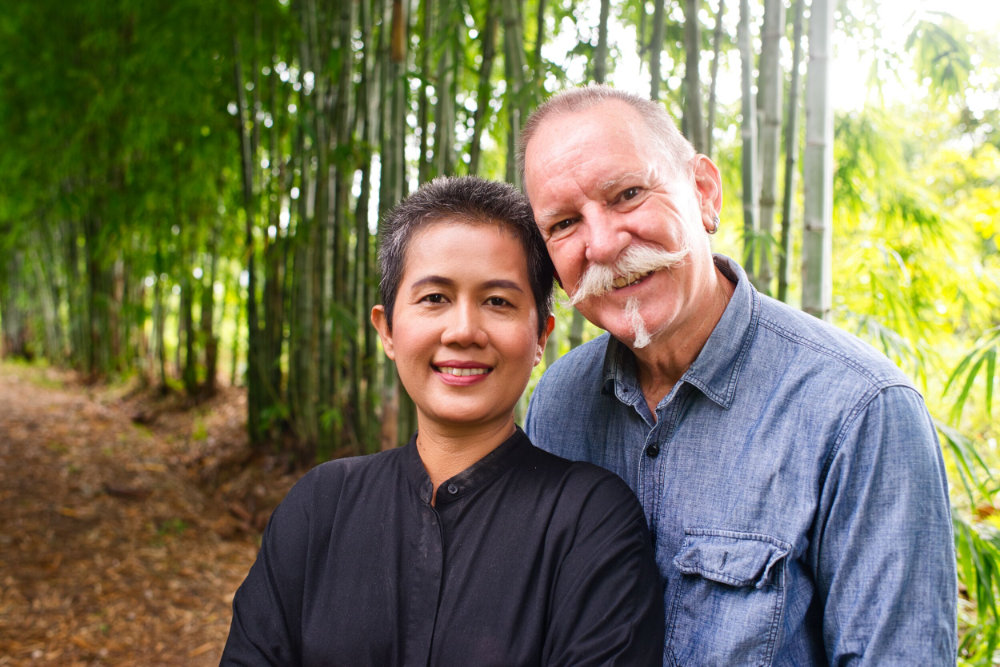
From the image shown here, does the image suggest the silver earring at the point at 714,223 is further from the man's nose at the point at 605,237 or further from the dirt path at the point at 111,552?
the dirt path at the point at 111,552

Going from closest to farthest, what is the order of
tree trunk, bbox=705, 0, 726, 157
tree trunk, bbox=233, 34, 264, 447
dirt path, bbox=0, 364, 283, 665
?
tree trunk, bbox=705, 0, 726, 157
dirt path, bbox=0, 364, 283, 665
tree trunk, bbox=233, 34, 264, 447

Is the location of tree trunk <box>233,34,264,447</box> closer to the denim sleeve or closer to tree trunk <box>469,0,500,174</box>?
tree trunk <box>469,0,500,174</box>

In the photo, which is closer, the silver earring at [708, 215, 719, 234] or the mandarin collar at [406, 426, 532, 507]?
the mandarin collar at [406, 426, 532, 507]

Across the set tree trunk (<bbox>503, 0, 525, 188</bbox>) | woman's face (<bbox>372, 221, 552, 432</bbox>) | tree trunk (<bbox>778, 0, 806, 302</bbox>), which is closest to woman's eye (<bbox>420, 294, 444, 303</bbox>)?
woman's face (<bbox>372, 221, 552, 432</bbox>)

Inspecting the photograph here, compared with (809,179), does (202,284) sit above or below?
below

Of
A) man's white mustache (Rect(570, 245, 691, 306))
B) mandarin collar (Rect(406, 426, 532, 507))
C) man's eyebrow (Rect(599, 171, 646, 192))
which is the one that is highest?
man's eyebrow (Rect(599, 171, 646, 192))

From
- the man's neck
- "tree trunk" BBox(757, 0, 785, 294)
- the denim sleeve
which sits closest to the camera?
the denim sleeve

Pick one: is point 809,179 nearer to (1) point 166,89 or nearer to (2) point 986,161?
(1) point 166,89

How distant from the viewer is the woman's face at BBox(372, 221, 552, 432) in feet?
3.66

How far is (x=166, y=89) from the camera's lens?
429 centimetres

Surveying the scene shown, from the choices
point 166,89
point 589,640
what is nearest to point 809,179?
point 589,640

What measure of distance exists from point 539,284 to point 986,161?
5451 millimetres

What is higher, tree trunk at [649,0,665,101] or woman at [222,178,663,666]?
tree trunk at [649,0,665,101]

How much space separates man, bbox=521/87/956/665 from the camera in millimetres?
960
